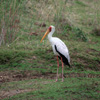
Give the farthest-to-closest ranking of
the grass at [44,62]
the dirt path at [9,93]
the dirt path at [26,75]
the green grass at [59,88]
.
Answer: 1. the dirt path at [26,75]
2. the grass at [44,62]
3. the dirt path at [9,93]
4. the green grass at [59,88]

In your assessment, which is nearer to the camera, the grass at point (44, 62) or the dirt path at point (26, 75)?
the grass at point (44, 62)

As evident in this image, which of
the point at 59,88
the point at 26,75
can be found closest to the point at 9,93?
the point at 59,88

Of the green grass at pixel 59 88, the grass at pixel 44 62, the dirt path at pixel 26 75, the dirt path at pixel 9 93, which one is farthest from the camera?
the dirt path at pixel 26 75

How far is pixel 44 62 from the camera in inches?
305

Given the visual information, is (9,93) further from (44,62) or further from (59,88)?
(44,62)

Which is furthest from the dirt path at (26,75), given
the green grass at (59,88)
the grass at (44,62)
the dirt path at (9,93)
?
the dirt path at (9,93)

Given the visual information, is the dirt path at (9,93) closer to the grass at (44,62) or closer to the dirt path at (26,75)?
the grass at (44,62)

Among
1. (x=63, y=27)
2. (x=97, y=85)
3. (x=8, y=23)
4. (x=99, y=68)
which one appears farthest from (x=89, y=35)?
(x=97, y=85)

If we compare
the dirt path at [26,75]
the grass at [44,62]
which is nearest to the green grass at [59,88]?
the grass at [44,62]

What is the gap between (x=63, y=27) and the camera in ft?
32.9

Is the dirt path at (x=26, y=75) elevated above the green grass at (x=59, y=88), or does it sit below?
below

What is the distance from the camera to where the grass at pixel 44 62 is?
5.55 meters

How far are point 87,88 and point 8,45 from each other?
3231 mm

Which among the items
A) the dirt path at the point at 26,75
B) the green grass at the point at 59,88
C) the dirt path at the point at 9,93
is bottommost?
the dirt path at the point at 26,75
